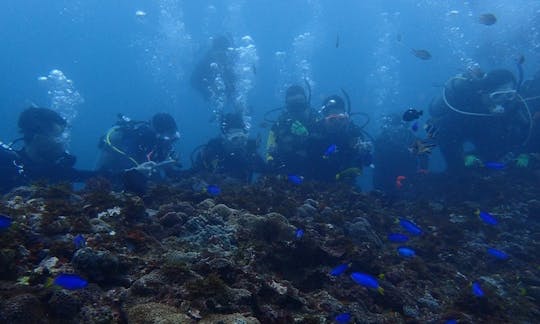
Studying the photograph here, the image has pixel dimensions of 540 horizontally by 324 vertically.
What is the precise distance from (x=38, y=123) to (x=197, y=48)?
79.0 metres

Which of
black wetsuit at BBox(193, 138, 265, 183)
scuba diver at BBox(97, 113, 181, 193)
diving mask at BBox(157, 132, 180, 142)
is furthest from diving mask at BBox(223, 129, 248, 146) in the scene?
diving mask at BBox(157, 132, 180, 142)

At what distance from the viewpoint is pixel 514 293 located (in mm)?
5879

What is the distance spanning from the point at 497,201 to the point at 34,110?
14.3m

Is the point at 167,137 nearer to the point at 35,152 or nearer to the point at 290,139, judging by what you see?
the point at 35,152

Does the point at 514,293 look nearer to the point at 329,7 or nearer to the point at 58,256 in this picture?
the point at 58,256

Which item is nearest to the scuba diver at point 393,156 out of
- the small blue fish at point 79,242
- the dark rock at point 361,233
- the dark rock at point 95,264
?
the dark rock at point 361,233

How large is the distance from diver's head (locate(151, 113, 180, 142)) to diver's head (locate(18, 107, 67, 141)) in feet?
9.02

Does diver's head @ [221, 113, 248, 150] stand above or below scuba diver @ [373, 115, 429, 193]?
above

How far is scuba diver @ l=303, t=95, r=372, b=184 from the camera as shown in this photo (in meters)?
13.1

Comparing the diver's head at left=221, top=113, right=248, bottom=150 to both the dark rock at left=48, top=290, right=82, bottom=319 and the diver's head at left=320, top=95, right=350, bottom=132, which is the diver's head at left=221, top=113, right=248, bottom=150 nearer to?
the diver's head at left=320, top=95, right=350, bottom=132

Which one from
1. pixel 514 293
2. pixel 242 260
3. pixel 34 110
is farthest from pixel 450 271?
pixel 34 110

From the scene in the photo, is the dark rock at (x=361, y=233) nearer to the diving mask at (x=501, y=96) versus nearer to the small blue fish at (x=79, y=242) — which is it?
the small blue fish at (x=79, y=242)

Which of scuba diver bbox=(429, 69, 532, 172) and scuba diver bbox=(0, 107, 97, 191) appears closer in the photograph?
scuba diver bbox=(0, 107, 97, 191)

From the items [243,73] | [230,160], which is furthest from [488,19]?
[243,73]
